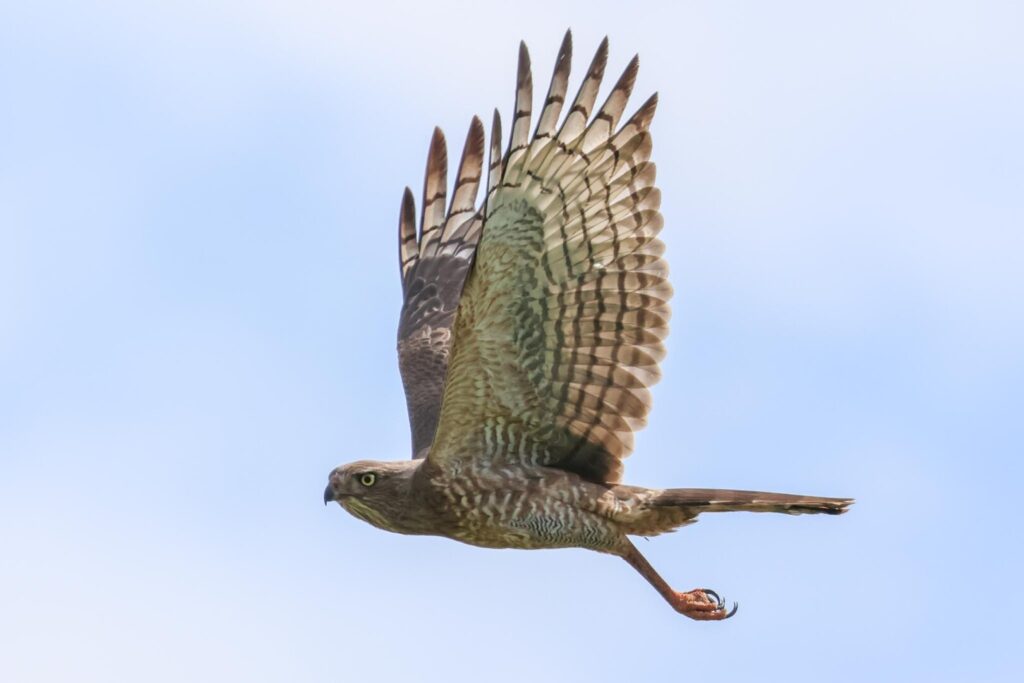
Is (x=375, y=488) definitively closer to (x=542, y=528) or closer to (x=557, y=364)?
(x=542, y=528)

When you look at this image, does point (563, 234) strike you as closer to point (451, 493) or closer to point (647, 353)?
point (647, 353)

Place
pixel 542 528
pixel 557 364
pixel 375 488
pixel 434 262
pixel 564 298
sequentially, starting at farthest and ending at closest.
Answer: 1. pixel 434 262
2. pixel 375 488
3. pixel 542 528
4. pixel 557 364
5. pixel 564 298

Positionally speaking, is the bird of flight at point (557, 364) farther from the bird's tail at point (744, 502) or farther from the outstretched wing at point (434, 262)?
the outstretched wing at point (434, 262)

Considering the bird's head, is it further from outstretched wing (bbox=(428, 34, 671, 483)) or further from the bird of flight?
outstretched wing (bbox=(428, 34, 671, 483))

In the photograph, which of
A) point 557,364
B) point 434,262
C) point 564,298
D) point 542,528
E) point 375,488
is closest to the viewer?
point 564,298

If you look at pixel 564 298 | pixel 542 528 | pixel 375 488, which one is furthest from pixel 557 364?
pixel 375 488

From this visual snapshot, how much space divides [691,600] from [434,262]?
9.01ft

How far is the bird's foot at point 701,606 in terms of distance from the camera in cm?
1010

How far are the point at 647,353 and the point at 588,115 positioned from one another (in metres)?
1.28

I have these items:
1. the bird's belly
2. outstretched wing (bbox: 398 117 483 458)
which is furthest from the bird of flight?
outstretched wing (bbox: 398 117 483 458)

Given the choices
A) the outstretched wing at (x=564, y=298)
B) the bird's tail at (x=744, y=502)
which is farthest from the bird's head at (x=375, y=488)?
the bird's tail at (x=744, y=502)

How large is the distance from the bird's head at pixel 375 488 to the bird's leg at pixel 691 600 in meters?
1.29

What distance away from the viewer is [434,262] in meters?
11.5

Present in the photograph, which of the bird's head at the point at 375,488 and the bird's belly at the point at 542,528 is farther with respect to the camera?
the bird's head at the point at 375,488
